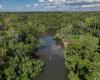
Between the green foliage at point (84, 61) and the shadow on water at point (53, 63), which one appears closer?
the green foliage at point (84, 61)

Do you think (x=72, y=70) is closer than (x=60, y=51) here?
Yes

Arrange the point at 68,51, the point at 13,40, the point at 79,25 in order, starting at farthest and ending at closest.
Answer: the point at 79,25 → the point at 13,40 → the point at 68,51

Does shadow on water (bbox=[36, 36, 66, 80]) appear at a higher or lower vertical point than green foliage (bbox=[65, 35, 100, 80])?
lower

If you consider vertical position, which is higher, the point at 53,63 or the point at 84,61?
the point at 84,61

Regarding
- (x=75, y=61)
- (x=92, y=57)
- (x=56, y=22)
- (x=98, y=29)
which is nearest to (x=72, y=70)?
(x=75, y=61)

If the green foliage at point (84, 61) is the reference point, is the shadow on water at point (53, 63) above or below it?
below

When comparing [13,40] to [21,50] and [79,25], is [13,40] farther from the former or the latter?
[79,25]

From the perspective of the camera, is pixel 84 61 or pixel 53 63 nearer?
pixel 84 61

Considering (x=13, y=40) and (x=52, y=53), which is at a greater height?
(x=13, y=40)
